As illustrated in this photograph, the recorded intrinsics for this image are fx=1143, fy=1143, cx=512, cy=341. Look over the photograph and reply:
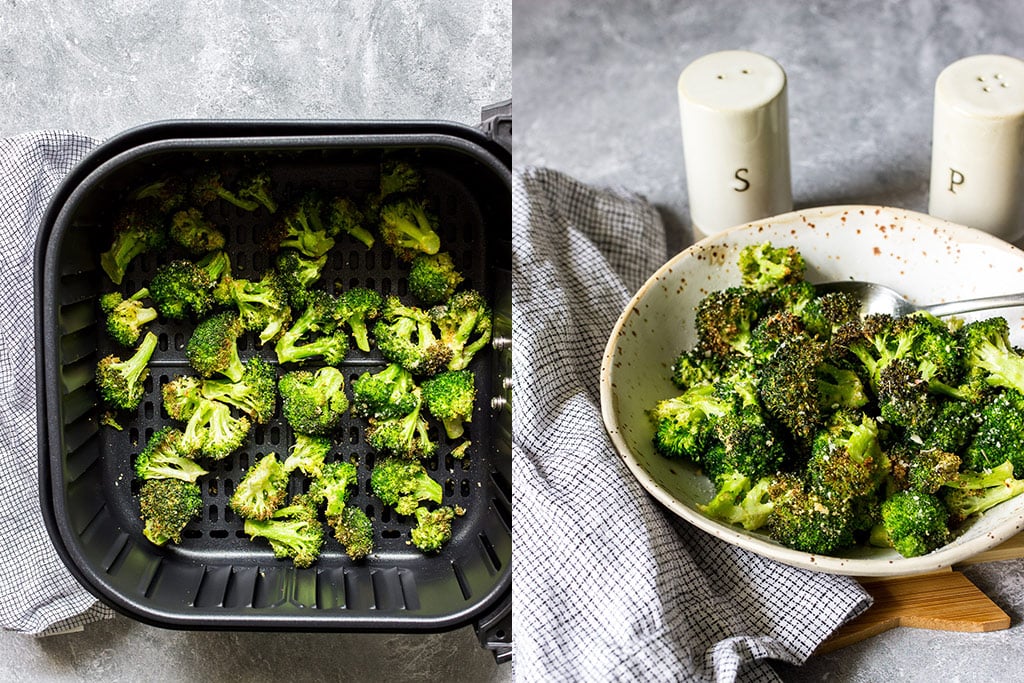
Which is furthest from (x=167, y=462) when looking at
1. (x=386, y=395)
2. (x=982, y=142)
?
(x=982, y=142)

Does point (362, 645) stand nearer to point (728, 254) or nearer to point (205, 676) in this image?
point (205, 676)

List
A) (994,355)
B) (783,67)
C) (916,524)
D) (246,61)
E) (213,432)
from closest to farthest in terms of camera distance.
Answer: (916,524) → (994,355) → (213,432) → (246,61) → (783,67)

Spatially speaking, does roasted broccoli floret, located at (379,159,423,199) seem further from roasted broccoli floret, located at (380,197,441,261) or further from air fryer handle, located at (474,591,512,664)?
air fryer handle, located at (474,591,512,664)

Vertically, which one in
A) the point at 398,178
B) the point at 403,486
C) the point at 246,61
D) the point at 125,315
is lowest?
the point at 403,486

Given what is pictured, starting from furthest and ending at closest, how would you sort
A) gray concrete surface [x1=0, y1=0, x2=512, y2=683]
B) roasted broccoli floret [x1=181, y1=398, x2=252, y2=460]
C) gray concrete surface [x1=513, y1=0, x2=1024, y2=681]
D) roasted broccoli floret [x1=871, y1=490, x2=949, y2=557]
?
gray concrete surface [x1=513, y1=0, x2=1024, y2=681], gray concrete surface [x1=0, y1=0, x2=512, y2=683], roasted broccoli floret [x1=181, y1=398, x2=252, y2=460], roasted broccoli floret [x1=871, y1=490, x2=949, y2=557]

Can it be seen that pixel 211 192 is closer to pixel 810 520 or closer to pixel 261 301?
pixel 261 301

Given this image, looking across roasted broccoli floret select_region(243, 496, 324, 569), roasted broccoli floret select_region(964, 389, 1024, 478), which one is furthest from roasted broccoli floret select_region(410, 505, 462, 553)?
roasted broccoli floret select_region(964, 389, 1024, 478)
